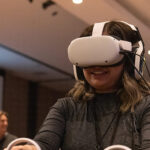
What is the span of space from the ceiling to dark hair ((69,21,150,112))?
233 cm

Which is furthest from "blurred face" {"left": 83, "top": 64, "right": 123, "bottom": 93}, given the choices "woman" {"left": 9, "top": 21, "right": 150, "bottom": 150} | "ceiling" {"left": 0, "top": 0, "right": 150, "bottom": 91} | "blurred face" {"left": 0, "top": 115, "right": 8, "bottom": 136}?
"blurred face" {"left": 0, "top": 115, "right": 8, "bottom": 136}

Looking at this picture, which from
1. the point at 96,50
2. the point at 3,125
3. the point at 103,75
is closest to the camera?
the point at 96,50

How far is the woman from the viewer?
0.68 metres

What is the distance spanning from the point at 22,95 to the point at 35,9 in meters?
3.00

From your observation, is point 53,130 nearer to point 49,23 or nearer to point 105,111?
point 105,111

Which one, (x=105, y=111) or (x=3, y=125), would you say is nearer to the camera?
(x=105, y=111)

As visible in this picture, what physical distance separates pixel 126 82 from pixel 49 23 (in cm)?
295

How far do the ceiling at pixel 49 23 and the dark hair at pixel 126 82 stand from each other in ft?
7.64

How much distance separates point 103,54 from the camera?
60cm

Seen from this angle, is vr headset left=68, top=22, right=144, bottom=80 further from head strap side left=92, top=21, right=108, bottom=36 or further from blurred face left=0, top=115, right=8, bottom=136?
blurred face left=0, top=115, right=8, bottom=136

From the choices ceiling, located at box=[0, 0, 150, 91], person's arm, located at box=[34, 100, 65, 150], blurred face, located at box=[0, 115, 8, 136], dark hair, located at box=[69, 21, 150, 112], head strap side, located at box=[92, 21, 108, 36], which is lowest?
blurred face, located at box=[0, 115, 8, 136]

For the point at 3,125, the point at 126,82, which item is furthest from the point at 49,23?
the point at 126,82

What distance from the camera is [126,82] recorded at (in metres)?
0.74

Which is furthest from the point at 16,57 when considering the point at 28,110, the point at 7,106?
the point at 28,110
